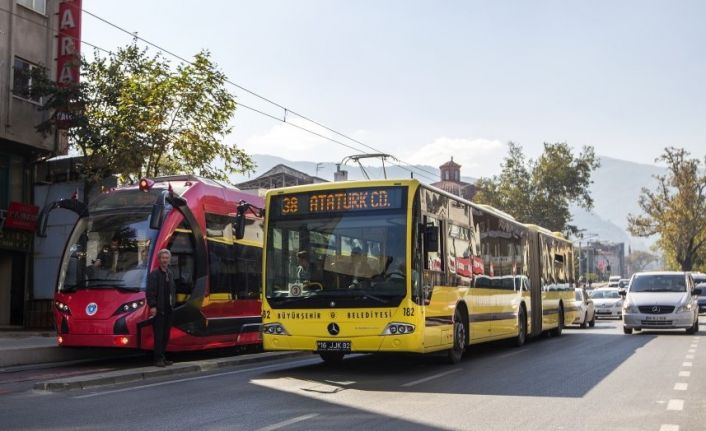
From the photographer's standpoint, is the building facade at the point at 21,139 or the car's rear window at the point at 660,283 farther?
the building facade at the point at 21,139

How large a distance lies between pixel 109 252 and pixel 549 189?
6711 cm

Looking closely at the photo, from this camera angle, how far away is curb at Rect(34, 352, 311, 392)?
11.0 metres

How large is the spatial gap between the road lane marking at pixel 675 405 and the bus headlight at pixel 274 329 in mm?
5588

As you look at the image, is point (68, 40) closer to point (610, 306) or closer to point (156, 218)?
point (156, 218)

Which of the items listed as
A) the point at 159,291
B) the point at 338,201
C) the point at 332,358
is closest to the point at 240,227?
the point at 159,291

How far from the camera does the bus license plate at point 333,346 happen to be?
40.5 feet

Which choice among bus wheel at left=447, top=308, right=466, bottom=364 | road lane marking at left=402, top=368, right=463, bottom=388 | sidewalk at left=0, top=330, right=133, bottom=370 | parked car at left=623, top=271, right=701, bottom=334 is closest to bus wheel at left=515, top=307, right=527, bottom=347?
bus wheel at left=447, top=308, right=466, bottom=364

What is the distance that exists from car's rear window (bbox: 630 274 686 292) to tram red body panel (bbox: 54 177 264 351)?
12.9m

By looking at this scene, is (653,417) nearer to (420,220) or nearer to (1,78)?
(420,220)

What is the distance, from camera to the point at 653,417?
848 centimetres

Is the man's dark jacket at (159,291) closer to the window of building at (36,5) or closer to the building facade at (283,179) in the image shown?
the window of building at (36,5)

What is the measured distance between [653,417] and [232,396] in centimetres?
472

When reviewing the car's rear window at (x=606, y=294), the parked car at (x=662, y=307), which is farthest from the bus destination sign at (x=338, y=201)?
the car's rear window at (x=606, y=294)

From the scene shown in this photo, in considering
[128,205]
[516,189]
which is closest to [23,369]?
[128,205]
